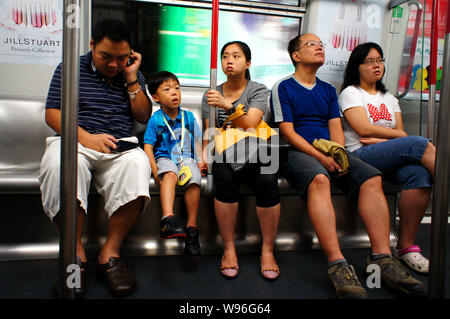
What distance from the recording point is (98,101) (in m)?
1.72

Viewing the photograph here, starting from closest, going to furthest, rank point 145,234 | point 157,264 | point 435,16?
point 157,264, point 145,234, point 435,16

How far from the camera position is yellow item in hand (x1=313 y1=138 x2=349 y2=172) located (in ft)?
5.49

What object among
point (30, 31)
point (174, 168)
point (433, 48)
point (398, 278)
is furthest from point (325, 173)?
point (30, 31)

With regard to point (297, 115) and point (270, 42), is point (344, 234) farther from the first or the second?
point (270, 42)

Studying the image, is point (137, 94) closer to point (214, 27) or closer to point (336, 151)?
point (214, 27)

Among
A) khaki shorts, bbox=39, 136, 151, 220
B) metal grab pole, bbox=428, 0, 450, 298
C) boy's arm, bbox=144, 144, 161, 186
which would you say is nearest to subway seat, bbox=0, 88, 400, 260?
boy's arm, bbox=144, 144, 161, 186

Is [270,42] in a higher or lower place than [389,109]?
higher

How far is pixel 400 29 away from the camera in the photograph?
9.35 ft

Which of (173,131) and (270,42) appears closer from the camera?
(173,131)

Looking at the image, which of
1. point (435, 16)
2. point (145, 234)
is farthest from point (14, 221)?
point (435, 16)

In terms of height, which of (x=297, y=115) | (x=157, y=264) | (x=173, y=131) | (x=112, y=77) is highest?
(x=112, y=77)

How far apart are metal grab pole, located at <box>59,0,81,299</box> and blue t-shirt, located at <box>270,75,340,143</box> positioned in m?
1.23

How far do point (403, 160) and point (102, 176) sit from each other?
5.28ft
